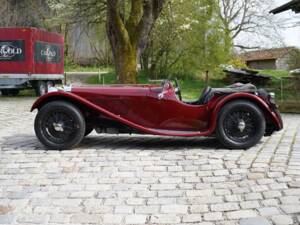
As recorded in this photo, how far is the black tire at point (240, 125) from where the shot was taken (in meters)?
8.04

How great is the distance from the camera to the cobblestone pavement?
17.8ft

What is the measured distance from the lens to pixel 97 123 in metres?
8.50

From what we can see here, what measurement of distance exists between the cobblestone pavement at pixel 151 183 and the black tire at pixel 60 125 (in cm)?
17

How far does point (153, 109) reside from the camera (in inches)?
325

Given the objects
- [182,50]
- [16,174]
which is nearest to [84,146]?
[16,174]

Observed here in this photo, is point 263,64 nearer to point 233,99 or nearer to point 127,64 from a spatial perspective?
point 127,64

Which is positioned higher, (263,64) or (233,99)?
(233,99)

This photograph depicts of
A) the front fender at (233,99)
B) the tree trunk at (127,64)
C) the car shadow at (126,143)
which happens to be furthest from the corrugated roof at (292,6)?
the front fender at (233,99)

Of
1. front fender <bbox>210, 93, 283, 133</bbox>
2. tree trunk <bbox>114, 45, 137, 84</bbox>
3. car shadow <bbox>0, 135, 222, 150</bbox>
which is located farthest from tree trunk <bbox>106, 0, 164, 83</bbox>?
front fender <bbox>210, 93, 283, 133</bbox>

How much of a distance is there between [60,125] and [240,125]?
2.57 m

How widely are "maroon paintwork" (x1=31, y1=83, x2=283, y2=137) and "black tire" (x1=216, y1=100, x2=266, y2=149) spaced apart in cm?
16

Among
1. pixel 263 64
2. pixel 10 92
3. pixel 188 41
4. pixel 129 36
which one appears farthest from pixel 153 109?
pixel 263 64

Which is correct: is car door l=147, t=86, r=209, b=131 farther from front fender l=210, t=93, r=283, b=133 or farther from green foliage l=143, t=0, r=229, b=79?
green foliage l=143, t=0, r=229, b=79

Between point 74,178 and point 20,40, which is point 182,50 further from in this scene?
point 74,178
